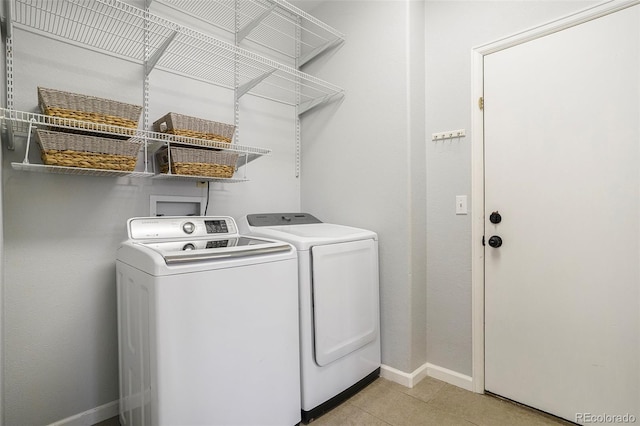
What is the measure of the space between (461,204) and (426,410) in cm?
118

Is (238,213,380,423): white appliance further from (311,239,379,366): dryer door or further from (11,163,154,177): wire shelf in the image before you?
(11,163,154,177): wire shelf

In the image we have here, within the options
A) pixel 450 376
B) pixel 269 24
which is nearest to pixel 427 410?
pixel 450 376

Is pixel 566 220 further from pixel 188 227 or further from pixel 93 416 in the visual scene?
pixel 93 416

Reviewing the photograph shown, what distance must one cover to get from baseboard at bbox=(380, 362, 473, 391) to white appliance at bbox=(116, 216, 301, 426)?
0.73 meters

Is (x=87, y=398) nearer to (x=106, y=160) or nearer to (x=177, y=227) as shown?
(x=177, y=227)

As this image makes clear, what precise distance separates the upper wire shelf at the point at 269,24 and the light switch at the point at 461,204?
142cm

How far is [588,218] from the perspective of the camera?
154 centimetres

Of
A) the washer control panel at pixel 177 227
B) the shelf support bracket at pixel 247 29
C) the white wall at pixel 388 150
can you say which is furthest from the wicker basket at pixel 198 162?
the shelf support bracket at pixel 247 29

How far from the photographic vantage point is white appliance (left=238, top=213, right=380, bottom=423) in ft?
5.29

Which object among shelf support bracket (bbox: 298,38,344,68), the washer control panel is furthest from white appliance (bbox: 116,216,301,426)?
shelf support bracket (bbox: 298,38,344,68)

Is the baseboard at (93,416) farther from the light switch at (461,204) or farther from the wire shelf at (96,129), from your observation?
the light switch at (461,204)

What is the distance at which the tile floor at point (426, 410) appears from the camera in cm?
161

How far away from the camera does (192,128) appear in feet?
5.44

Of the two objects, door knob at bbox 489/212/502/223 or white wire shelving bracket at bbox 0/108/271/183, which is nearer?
white wire shelving bracket at bbox 0/108/271/183
